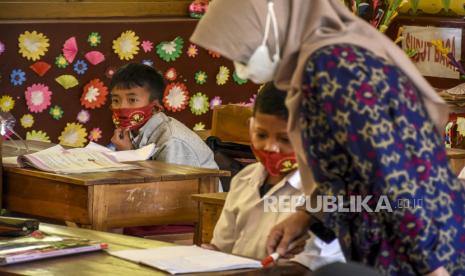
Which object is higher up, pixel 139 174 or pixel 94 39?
pixel 94 39

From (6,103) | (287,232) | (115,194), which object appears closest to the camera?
(287,232)

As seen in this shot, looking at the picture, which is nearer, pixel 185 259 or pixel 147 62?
pixel 185 259

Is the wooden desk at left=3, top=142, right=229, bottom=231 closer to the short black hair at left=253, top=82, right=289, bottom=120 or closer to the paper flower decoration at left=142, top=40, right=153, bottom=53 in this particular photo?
the short black hair at left=253, top=82, right=289, bottom=120

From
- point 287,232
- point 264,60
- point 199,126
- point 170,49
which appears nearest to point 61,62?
point 170,49

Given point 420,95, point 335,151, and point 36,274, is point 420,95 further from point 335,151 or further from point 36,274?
point 36,274

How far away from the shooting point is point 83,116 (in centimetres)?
705

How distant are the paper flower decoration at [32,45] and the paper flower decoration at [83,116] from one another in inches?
18.9

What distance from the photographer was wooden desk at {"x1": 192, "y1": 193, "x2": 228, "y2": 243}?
4.33 metres

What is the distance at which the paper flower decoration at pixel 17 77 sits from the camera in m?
6.70

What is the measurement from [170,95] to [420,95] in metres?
4.87

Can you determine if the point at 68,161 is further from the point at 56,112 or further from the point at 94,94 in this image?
the point at 94,94

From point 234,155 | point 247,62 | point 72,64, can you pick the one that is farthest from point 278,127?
point 72,64

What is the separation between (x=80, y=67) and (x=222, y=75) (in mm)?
1115

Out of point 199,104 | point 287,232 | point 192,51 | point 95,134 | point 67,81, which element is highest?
point 192,51
